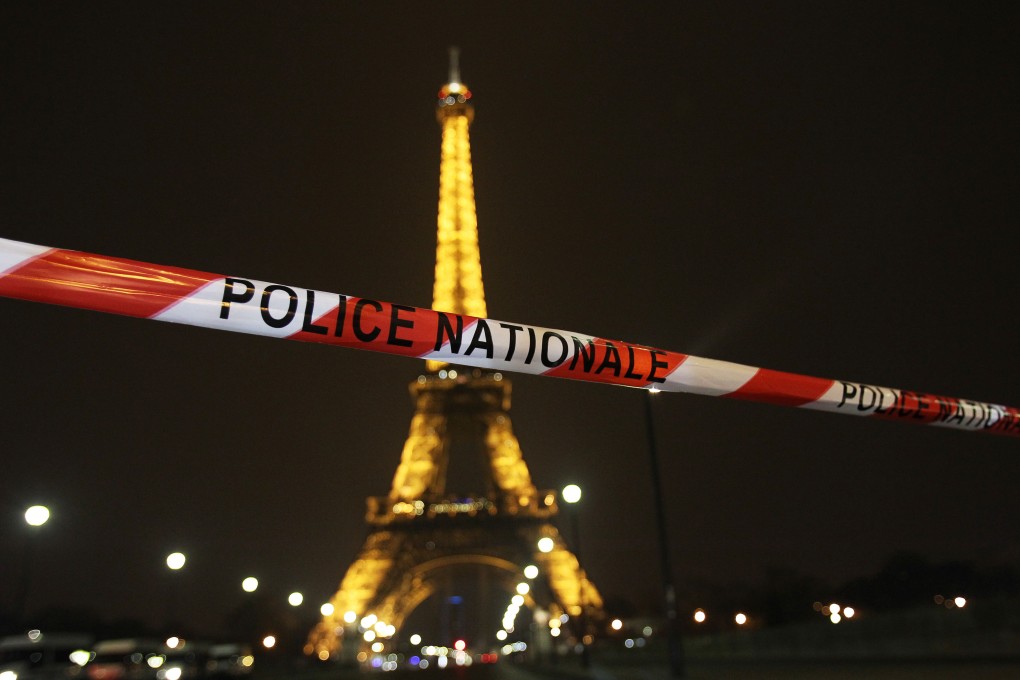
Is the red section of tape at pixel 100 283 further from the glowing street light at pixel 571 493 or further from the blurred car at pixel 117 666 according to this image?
the blurred car at pixel 117 666

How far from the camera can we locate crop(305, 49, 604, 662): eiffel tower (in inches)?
2034

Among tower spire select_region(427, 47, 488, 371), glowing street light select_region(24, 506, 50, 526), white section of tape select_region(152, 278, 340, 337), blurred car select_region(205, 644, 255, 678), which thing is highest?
tower spire select_region(427, 47, 488, 371)

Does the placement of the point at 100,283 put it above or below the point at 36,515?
below

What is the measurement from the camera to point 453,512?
57781 millimetres

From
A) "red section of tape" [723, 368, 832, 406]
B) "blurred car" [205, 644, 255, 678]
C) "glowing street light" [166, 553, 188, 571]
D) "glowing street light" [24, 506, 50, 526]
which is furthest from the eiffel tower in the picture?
"red section of tape" [723, 368, 832, 406]

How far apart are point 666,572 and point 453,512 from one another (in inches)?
1638

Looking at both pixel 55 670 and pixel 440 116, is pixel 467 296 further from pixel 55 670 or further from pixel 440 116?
pixel 55 670

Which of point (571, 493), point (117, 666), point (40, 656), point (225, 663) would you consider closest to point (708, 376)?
point (571, 493)

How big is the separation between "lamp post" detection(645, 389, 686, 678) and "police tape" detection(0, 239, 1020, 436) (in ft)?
37.3

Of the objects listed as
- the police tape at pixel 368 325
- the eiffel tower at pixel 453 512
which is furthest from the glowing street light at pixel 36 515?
the eiffel tower at pixel 453 512

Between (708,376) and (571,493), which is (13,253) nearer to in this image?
(708,376)

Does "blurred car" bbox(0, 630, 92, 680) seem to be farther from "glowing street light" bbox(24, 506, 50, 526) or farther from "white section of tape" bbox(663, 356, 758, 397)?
"white section of tape" bbox(663, 356, 758, 397)

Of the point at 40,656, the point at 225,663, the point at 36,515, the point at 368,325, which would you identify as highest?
the point at 36,515

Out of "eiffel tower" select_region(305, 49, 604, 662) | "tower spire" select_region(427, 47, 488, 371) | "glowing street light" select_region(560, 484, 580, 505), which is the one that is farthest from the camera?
"tower spire" select_region(427, 47, 488, 371)
